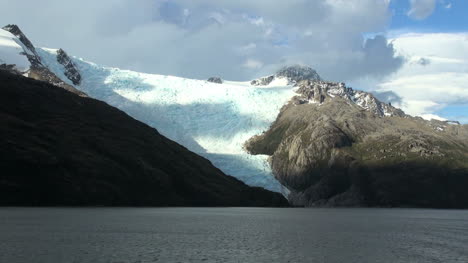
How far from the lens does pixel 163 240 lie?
262 feet

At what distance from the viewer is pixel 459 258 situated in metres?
67.1

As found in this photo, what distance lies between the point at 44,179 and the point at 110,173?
87.0 feet

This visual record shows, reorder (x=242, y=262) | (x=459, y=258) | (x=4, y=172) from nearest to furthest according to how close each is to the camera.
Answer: (x=242, y=262)
(x=459, y=258)
(x=4, y=172)

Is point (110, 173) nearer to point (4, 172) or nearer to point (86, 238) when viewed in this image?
point (4, 172)

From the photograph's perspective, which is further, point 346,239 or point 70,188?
point 70,188

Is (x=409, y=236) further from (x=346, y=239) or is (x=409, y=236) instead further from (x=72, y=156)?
(x=72, y=156)

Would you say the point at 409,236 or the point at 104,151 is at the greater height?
the point at 104,151

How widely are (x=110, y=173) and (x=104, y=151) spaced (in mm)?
15079

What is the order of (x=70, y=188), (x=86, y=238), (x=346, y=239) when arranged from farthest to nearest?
(x=70, y=188)
(x=346, y=239)
(x=86, y=238)

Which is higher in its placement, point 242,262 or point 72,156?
point 72,156

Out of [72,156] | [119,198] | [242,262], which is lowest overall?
[242,262]

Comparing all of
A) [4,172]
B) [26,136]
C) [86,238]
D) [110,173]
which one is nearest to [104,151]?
[110,173]

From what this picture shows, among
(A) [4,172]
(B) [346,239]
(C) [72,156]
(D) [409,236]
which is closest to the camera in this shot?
(B) [346,239]

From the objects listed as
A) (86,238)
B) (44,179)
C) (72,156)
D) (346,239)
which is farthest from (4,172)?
(346,239)
